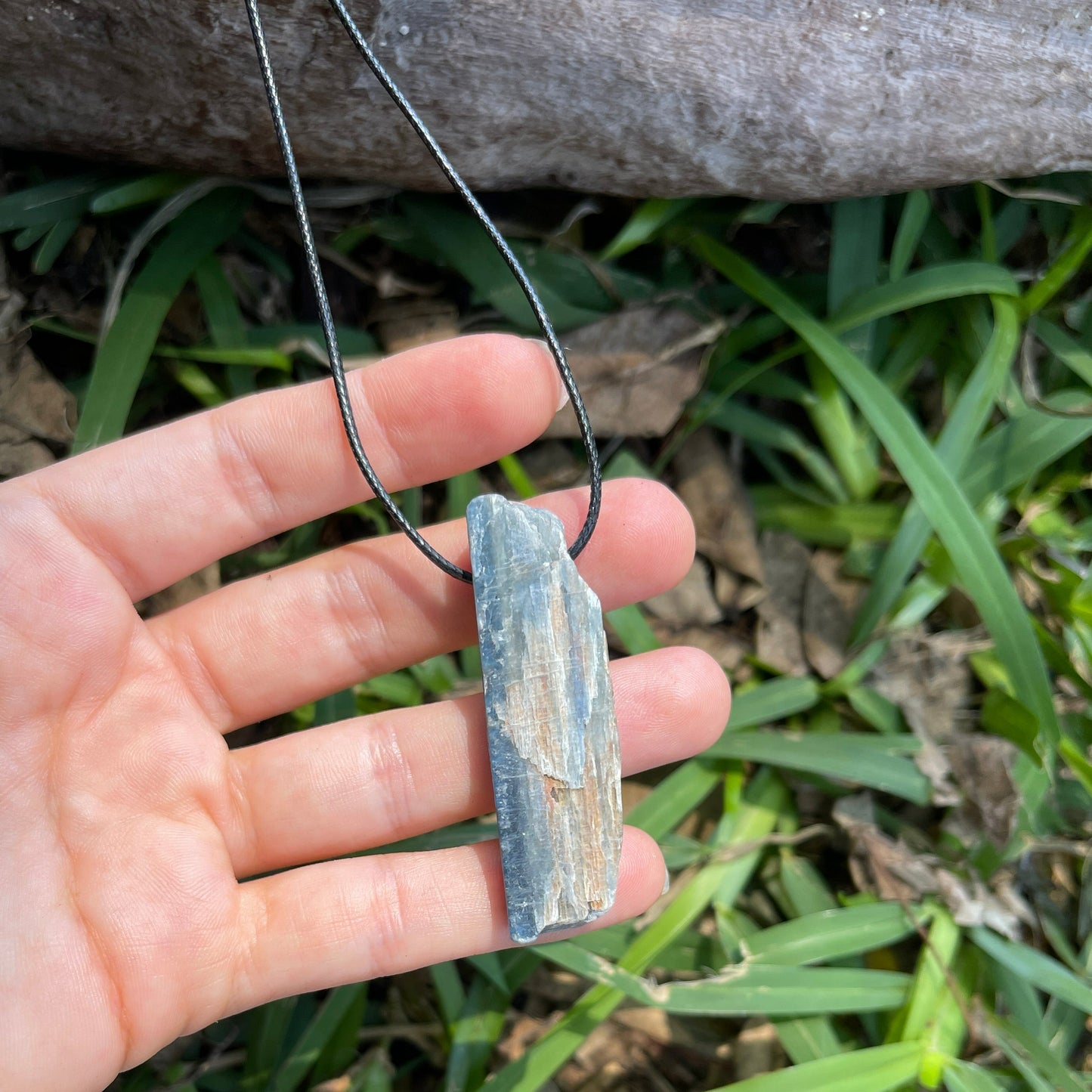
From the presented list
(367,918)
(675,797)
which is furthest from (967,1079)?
(367,918)

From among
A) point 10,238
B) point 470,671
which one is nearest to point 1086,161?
point 470,671

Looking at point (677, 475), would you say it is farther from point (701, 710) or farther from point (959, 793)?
point (959, 793)

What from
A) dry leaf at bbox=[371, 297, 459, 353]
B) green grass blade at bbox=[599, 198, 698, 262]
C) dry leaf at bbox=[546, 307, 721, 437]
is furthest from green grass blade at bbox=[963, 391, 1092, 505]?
dry leaf at bbox=[371, 297, 459, 353]

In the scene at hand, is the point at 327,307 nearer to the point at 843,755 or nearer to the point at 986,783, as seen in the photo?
the point at 843,755

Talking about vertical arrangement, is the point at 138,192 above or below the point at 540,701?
above

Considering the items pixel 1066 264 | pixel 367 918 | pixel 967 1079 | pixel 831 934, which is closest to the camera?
pixel 367 918

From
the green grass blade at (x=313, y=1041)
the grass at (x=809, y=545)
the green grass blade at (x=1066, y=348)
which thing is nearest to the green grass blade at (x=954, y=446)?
the grass at (x=809, y=545)

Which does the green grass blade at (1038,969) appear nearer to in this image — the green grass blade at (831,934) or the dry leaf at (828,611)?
the green grass blade at (831,934)
